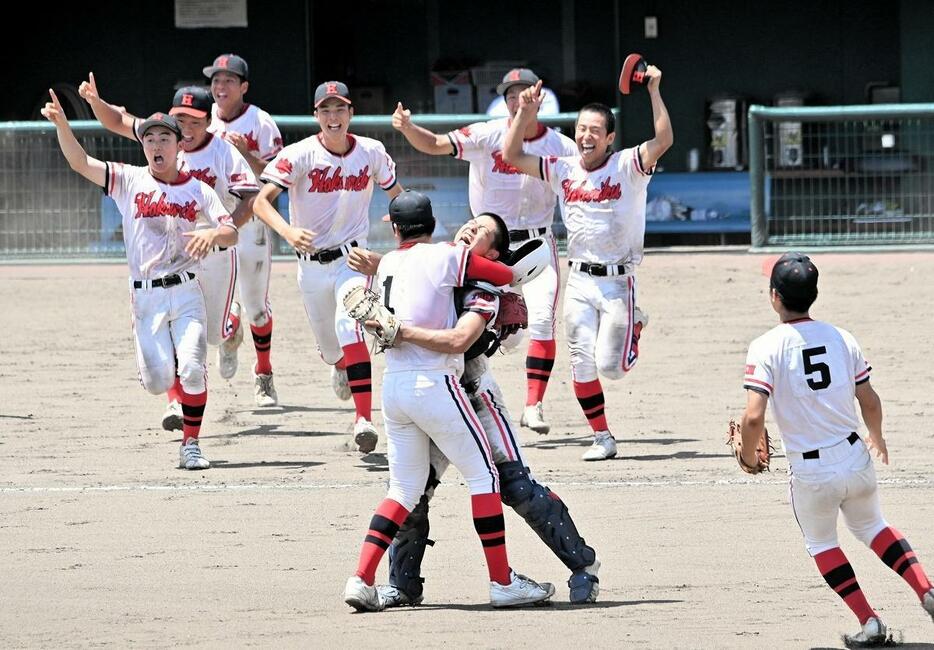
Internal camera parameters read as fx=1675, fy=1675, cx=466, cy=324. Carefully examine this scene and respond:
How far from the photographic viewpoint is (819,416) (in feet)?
18.3

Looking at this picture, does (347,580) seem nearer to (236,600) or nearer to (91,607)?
(236,600)

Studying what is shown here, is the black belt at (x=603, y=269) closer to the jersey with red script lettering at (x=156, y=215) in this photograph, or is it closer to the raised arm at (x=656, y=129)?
the raised arm at (x=656, y=129)

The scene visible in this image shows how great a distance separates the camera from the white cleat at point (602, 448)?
9055mm

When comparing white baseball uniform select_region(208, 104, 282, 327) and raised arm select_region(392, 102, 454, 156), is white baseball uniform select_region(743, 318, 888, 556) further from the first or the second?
white baseball uniform select_region(208, 104, 282, 327)

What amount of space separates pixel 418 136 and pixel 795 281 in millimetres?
4454

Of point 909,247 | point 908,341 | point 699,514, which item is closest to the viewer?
point 699,514

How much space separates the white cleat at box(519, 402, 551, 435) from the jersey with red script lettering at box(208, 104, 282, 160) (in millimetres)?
2428

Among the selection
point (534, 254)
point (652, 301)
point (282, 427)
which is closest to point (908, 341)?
point (652, 301)

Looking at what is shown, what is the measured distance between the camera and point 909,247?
1592 cm

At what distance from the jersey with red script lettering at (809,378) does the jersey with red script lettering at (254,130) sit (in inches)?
227

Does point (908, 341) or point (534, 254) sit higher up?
point (534, 254)

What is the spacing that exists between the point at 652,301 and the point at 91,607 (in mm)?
8890

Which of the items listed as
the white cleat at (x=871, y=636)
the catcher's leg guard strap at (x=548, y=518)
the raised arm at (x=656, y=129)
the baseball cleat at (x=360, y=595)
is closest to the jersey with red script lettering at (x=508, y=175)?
the raised arm at (x=656, y=129)

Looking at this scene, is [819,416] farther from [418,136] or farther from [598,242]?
[418,136]
